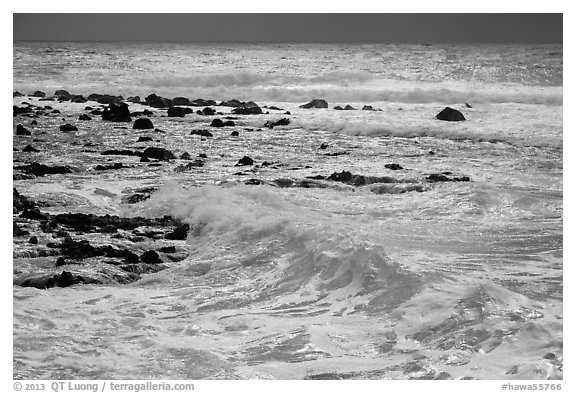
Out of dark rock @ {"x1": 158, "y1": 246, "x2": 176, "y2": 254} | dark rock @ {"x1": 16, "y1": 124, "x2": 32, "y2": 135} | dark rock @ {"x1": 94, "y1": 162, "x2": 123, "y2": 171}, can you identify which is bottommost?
dark rock @ {"x1": 158, "y1": 246, "x2": 176, "y2": 254}

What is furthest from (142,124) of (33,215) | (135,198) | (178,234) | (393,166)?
(178,234)

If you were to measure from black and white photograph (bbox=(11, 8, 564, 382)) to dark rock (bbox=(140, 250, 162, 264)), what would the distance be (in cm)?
2

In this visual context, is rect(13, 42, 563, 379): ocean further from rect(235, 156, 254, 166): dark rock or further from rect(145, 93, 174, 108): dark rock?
rect(145, 93, 174, 108): dark rock

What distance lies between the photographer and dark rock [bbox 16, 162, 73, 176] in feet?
38.0

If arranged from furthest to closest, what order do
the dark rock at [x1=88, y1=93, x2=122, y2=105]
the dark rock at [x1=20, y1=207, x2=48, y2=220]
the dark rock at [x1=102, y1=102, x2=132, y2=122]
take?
the dark rock at [x1=88, y1=93, x2=122, y2=105] → the dark rock at [x1=102, y1=102, x2=132, y2=122] → the dark rock at [x1=20, y1=207, x2=48, y2=220]

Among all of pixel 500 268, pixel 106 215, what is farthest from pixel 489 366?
pixel 106 215

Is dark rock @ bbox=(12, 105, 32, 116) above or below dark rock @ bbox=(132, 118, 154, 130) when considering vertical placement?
above

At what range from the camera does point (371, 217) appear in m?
9.44

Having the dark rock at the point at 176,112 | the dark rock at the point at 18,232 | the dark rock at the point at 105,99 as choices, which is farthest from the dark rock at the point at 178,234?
the dark rock at the point at 105,99

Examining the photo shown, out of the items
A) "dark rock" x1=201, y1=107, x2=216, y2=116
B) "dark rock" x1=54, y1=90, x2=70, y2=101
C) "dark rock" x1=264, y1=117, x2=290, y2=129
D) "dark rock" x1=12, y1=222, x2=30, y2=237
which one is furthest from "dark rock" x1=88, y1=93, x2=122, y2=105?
"dark rock" x1=12, y1=222, x2=30, y2=237

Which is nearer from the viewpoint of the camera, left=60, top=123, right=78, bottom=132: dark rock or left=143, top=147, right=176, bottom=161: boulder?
left=143, top=147, right=176, bottom=161: boulder

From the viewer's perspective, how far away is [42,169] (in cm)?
1179

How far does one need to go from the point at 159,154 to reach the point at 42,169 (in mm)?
2272
